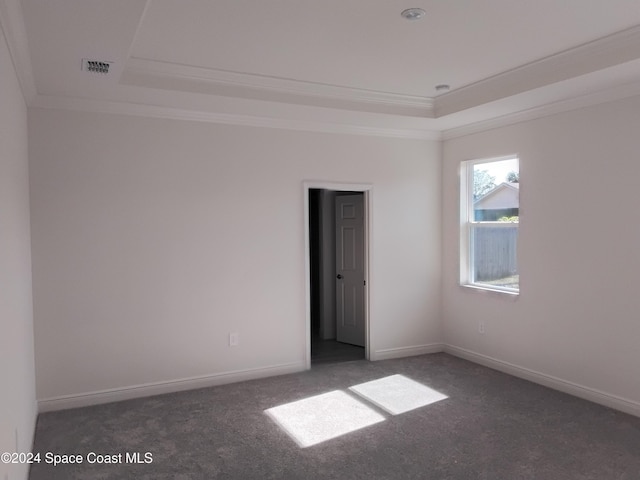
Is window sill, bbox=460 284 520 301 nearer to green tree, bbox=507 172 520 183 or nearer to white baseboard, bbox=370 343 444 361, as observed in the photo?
white baseboard, bbox=370 343 444 361

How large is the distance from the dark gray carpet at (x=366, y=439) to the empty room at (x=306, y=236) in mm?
22

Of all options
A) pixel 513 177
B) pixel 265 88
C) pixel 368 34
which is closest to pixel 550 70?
pixel 513 177

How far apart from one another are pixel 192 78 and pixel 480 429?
3.51 m

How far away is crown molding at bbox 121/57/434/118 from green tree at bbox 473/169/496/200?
99cm

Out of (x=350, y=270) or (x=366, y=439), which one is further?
(x=350, y=270)

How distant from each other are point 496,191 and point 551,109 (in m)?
1.05

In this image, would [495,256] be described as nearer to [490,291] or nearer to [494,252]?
[494,252]

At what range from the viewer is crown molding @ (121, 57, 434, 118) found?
3732 millimetres

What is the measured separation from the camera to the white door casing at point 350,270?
611 centimetres

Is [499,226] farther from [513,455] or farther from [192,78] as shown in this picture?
[192,78]

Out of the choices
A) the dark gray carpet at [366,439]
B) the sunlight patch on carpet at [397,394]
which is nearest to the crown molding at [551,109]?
the dark gray carpet at [366,439]

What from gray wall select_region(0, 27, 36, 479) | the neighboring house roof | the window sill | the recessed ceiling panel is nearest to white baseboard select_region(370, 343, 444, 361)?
the window sill

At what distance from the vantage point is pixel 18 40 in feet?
8.87

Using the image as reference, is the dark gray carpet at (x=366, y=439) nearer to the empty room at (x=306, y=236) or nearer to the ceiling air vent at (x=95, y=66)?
the empty room at (x=306, y=236)
